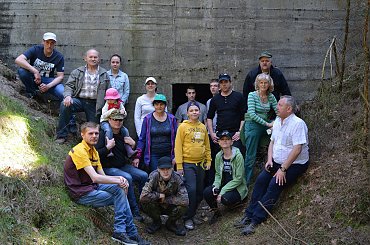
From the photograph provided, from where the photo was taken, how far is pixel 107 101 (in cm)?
773

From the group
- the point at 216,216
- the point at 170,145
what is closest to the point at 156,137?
the point at 170,145

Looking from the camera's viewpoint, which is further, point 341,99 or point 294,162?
point 341,99

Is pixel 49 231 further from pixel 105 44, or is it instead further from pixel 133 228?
pixel 105 44

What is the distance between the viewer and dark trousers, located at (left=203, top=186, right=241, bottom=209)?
7.35 metres

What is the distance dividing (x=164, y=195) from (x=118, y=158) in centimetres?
91

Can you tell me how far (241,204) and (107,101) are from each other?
2.62m

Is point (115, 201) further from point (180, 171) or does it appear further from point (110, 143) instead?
point (180, 171)

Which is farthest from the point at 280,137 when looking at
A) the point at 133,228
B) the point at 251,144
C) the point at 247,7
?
the point at 247,7

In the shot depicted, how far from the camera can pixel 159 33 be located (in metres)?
9.46

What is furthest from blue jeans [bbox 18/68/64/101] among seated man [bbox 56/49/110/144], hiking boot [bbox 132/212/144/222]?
hiking boot [bbox 132/212/144/222]

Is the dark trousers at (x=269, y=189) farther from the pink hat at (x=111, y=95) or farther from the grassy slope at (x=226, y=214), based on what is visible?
the pink hat at (x=111, y=95)

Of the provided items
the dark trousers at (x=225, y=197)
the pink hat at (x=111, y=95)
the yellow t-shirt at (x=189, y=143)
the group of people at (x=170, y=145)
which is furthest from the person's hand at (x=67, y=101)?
the dark trousers at (x=225, y=197)

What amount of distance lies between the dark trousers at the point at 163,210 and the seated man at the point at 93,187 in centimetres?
75

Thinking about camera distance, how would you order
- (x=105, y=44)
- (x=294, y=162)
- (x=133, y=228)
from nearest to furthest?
(x=133, y=228)
(x=294, y=162)
(x=105, y=44)
